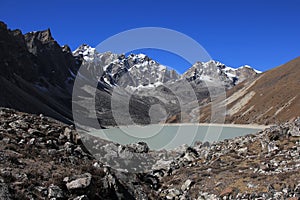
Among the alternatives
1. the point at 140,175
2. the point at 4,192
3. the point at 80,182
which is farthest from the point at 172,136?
the point at 4,192

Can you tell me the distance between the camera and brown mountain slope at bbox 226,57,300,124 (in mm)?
118831

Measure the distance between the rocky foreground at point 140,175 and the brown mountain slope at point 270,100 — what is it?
84.3 meters

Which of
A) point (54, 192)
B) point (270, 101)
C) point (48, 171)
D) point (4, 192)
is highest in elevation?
point (270, 101)

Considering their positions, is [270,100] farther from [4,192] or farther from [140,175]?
[4,192]

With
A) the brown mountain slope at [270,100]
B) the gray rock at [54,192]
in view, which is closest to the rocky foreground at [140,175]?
the gray rock at [54,192]

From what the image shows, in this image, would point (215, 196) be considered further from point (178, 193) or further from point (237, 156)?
point (237, 156)

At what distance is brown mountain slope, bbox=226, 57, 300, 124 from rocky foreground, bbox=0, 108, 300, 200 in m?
84.3

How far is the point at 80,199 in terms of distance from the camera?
1306 cm

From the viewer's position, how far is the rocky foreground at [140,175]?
14125 millimetres

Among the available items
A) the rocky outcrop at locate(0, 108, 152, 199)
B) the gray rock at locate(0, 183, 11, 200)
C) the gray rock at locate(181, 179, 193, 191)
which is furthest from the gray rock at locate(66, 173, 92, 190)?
the gray rock at locate(181, 179, 193, 191)

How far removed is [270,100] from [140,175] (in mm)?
126260

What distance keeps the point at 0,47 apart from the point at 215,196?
179m

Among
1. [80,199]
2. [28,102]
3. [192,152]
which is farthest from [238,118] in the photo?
[80,199]

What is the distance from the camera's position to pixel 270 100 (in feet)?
456
